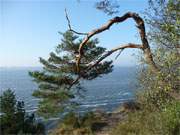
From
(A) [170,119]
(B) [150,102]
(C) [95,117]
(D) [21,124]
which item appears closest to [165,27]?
(A) [170,119]

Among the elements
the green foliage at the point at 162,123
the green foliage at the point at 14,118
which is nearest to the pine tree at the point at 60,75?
the green foliage at the point at 14,118

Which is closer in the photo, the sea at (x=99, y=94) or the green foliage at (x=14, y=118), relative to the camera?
the green foliage at (x=14, y=118)

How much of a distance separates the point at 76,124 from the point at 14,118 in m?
5.46

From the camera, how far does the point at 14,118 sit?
2167 cm

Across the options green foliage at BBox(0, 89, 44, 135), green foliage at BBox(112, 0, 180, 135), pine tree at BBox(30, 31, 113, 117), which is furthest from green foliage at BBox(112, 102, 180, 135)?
pine tree at BBox(30, 31, 113, 117)

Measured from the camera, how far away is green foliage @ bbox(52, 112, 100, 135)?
24592mm

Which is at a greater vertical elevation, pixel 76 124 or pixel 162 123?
pixel 162 123

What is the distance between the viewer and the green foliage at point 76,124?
2459 cm

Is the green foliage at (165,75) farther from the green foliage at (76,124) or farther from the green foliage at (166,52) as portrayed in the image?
the green foliage at (76,124)

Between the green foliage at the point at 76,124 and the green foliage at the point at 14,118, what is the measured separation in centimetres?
251

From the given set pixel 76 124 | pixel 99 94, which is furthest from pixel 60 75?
pixel 99 94

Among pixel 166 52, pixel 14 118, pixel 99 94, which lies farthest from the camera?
pixel 99 94

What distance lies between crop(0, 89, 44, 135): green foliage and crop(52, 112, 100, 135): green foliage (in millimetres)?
2511

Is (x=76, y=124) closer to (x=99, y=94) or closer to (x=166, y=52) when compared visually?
(x=166, y=52)
